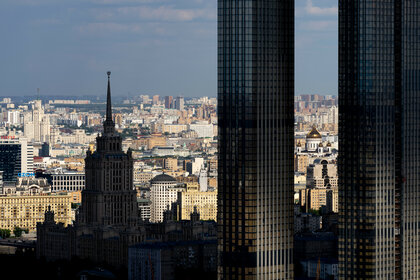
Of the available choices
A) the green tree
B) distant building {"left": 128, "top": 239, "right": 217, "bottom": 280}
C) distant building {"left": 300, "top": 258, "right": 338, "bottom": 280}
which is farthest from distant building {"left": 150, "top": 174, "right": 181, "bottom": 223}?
distant building {"left": 300, "top": 258, "right": 338, "bottom": 280}

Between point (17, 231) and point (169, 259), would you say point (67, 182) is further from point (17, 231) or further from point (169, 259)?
point (169, 259)

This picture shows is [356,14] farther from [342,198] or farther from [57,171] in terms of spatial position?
[57,171]

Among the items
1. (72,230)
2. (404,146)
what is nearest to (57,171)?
(72,230)

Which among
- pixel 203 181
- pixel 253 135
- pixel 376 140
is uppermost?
pixel 253 135

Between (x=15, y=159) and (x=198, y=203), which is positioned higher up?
(x=15, y=159)

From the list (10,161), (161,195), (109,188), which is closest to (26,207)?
(161,195)

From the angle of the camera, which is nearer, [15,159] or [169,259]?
[169,259]
